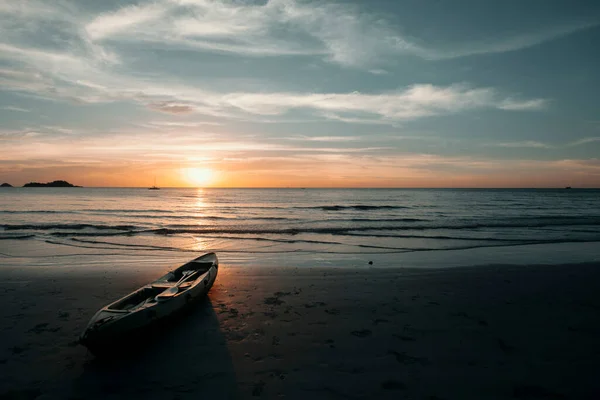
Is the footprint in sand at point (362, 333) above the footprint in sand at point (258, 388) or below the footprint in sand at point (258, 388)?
above

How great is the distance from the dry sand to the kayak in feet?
1.11

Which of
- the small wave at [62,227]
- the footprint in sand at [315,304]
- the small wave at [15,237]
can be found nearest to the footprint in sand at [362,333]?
the footprint in sand at [315,304]

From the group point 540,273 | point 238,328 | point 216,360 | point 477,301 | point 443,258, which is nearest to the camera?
point 216,360

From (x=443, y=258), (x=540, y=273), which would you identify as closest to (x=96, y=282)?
(x=443, y=258)

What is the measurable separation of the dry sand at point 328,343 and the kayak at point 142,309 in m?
0.34

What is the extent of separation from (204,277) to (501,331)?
7.04 metres

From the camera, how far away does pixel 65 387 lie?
5.04 meters

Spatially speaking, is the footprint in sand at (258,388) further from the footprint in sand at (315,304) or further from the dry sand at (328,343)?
the footprint in sand at (315,304)

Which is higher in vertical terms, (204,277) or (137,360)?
(204,277)

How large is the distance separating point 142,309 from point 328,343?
3591 mm

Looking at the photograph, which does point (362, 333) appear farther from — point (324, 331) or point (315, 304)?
point (315, 304)

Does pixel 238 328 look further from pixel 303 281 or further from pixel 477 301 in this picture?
pixel 477 301

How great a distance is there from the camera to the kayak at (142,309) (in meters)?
5.84

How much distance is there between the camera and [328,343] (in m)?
6.36
